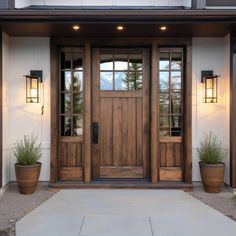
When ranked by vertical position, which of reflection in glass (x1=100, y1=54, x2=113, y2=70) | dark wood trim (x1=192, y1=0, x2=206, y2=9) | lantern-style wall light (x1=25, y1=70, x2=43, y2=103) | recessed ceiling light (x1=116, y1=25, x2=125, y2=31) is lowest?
lantern-style wall light (x1=25, y1=70, x2=43, y2=103)

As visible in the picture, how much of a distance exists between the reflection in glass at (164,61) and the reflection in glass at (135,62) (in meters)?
0.36

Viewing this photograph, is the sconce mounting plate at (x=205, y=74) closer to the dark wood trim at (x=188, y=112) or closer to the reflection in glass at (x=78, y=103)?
the dark wood trim at (x=188, y=112)

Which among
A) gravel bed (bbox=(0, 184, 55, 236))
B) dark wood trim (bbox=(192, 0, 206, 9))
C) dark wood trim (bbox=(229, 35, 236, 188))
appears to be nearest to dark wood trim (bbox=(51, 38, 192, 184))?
gravel bed (bbox=(0, 184, 55, 236))

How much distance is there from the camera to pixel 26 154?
5.04 metres

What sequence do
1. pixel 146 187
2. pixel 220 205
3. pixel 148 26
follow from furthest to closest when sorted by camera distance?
pixel 146 187
pixel 148 26
pixel 220 205

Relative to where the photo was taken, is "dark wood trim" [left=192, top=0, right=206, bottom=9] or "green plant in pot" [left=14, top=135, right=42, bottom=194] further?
"dark wood trim" [left=192, top=0, right=206, bottom=9]

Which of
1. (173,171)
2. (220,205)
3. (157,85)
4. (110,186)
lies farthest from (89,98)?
(220,205)

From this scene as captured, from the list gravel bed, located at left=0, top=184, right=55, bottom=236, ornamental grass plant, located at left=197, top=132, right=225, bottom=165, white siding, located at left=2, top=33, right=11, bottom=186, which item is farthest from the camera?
white siding, located at left=2, top=33, right=11, bottom=186

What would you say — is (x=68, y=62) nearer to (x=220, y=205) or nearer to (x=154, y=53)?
(x=154, y=53)

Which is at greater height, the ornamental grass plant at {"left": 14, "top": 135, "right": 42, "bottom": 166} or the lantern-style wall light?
the lantern-style wall light

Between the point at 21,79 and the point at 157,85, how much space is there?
7.52ft

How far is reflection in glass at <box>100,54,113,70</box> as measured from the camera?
5645 millimetres

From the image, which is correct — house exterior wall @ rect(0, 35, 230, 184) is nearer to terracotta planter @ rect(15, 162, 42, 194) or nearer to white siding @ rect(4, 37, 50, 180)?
white siding @ rect(4, 37, 50, 180)

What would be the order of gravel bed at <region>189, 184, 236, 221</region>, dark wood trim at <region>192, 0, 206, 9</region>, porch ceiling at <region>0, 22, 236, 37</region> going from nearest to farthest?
gravel bed at <region>189, 184, 236, 221</region> < porch ceiling at <region>0, 22, 236, 37</region> < dark wood trim at <region>192, 0, 206, 9</region>
